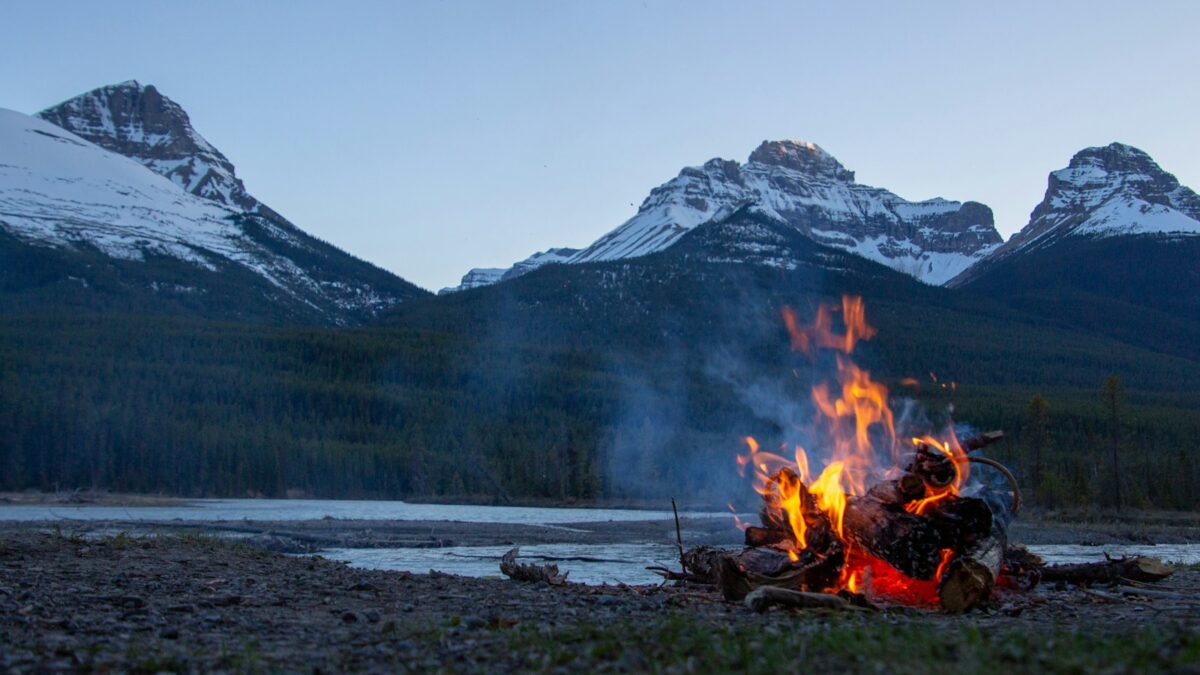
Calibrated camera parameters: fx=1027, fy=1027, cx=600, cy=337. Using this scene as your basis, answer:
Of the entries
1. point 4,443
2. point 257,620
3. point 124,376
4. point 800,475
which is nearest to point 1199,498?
point 800,475

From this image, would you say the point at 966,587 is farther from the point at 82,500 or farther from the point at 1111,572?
the point at 82,500

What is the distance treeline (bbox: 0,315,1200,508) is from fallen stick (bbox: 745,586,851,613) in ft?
214

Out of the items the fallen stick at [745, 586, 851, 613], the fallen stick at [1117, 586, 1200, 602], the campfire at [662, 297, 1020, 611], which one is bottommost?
the fallen stick at [1117, 586, 1200, 602]

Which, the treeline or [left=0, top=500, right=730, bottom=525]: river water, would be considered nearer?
[left=0, top=500, right=730, bottom=525]: river water

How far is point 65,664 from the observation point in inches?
339

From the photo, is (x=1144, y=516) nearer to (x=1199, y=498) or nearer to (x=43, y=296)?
(x=1199, y=498)

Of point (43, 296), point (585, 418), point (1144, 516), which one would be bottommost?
point (1144, 516)

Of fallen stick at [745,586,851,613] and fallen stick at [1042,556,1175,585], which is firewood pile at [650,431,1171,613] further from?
fallen stick at [1042,556,1175,585]

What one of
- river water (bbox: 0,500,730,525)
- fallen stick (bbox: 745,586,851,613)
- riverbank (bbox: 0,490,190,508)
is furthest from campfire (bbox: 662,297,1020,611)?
riverbank (bbox: 0,490,190,508)

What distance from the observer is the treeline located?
97125 mm

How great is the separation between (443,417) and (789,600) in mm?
128005

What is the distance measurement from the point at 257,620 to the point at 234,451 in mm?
97670

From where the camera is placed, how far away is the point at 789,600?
41.9 ft

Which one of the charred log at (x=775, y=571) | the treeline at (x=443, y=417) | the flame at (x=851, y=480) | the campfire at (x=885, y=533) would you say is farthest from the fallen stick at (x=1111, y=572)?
the treeline at (x=443, y=417)
